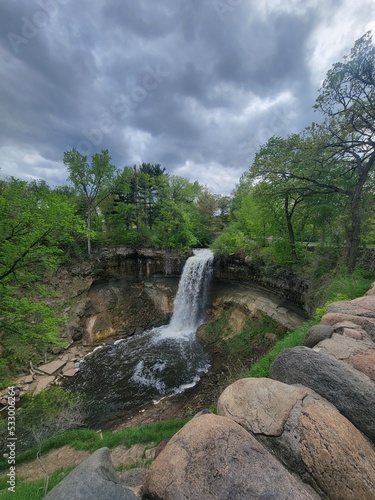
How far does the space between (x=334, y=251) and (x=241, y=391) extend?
395 inches

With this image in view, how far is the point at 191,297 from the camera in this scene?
600 inches

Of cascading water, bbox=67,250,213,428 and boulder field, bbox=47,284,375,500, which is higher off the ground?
boulder field, bbox=47,284,375,500

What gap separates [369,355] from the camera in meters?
2.26

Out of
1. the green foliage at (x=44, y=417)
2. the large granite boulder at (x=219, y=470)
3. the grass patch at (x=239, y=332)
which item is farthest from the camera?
the grass patch at (x=239, y=332)

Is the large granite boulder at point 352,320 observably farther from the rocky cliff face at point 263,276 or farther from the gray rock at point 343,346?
the rocky cliff face at point 263,276

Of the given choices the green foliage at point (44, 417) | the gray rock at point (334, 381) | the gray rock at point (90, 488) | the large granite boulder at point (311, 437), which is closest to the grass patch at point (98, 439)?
the green foliage at point (44, 417)

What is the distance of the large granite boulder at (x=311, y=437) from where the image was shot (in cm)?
129

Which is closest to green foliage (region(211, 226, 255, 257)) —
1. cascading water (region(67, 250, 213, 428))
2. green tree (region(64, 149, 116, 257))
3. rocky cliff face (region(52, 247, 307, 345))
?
rocky cliff face (region(52, 247, 307, 345))

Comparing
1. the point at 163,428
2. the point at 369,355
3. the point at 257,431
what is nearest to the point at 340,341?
the point at 369,355

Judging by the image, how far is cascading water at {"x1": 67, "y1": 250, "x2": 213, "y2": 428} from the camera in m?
7.90

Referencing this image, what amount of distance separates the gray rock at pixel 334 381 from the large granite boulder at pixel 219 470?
0.75 metres

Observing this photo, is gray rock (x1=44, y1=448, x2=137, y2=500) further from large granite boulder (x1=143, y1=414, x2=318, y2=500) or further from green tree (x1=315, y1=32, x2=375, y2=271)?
green tree (x1=315, y1=32, x2=375, y2=271)

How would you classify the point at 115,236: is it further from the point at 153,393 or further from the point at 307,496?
the point at 307,496

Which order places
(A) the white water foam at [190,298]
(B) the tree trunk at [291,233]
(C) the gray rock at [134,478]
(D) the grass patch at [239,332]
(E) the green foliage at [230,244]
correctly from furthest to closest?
1. (E) the green foliage at [230,244]
2. (A) the white water foam at [190,298]
3. (B) the tree trunk at [291,233]
4. (D) the grass patch at [239,332]
5. (C) the gray rock at [134,478]
